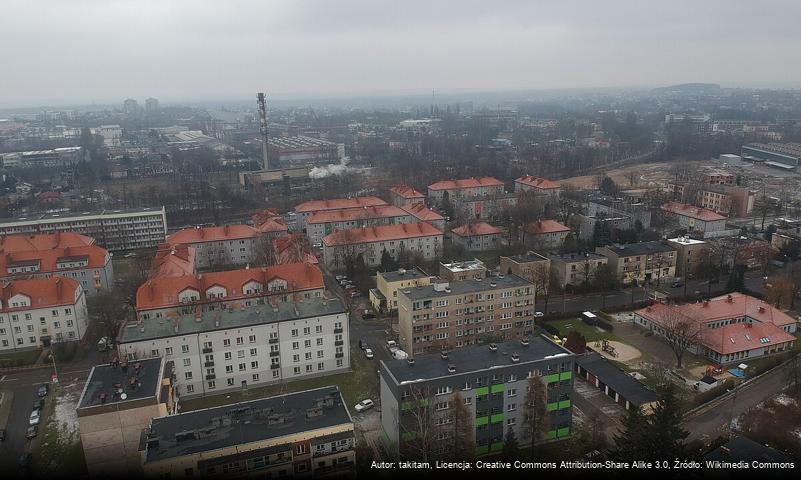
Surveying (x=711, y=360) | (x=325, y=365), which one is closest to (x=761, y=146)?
(x=711, y=360)

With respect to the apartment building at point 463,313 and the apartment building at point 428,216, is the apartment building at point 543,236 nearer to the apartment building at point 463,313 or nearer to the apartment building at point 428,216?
the apartment building at point 428,216

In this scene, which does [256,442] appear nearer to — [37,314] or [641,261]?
[37,314]

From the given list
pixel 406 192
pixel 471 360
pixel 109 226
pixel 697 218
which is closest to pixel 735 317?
pixel 471 360

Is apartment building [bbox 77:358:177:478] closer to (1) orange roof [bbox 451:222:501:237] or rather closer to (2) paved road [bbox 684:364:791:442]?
(2) paved road [bbox 684:364:791:442]

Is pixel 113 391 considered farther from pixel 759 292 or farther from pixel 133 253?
pixel 759 292

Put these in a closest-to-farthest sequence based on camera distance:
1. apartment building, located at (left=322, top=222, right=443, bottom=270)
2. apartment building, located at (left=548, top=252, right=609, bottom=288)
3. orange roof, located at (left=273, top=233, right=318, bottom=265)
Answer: apartment building, located at (left=548, top=252, right=609, bottom=288) → orange roof, located at (left=273, top=233, right=318, bottom=265) → apartment building, located at (left=322, top=222, right=443, bottom=270)

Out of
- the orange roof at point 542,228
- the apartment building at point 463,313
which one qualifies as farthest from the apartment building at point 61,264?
the orange roof at point 542,228

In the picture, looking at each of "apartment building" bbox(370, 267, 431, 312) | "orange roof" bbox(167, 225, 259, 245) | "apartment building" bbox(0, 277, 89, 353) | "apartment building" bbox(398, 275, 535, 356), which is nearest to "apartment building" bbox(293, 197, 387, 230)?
"orange roof" bbox(167, 225, 259, 245)
